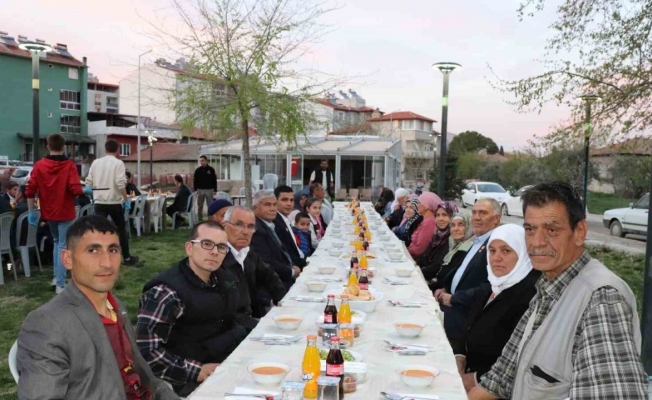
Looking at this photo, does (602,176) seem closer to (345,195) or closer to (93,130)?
(345,195)

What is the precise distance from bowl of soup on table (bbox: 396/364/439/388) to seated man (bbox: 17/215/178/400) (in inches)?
42.4

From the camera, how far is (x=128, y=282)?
24.0ft

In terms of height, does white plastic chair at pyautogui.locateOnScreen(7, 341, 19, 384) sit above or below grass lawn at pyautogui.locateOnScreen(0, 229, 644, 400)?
above

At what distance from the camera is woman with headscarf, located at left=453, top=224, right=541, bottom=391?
3.11m

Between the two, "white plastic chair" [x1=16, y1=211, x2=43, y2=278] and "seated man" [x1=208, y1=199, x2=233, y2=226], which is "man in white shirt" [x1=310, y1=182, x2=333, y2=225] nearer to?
"white plastic chair" [x1=16, y1=211, x2=43, y2=278]

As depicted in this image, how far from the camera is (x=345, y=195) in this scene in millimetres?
24359

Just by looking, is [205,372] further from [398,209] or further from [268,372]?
[398,209]

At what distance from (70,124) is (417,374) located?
156 ft

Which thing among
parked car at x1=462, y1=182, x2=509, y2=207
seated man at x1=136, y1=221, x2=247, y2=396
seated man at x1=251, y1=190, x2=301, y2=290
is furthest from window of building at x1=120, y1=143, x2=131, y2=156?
seated man at x1=136, y1=221, x2=247, y2=396

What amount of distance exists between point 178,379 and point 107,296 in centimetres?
66

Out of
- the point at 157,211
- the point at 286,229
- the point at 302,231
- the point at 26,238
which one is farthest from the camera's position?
→ the point at 157,211

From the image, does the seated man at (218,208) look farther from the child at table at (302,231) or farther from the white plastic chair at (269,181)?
the white plastic chair at (269,181)

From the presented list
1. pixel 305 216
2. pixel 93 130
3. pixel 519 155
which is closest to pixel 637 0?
pixel 305 216

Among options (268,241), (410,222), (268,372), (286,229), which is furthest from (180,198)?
(268,372)
